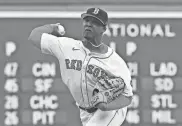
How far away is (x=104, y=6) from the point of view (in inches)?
321

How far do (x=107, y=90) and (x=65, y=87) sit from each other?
3.10 meters

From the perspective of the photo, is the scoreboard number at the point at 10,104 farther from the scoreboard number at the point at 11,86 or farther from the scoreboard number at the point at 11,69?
the scoreboard number at the point at 11,69

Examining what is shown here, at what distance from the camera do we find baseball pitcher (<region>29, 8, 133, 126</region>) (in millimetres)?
4980

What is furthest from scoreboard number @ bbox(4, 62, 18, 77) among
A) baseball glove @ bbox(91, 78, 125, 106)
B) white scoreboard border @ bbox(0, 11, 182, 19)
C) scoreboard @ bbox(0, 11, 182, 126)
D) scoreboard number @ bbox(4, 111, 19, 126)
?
baseball glove @ bbox(91, 78, 125, 106)

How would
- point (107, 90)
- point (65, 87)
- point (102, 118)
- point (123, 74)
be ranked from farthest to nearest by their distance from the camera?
point (65, 87) → point (102, 118) → point (123, 74) → point (107, 90)

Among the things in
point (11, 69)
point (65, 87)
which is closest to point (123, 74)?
point (65, 87)

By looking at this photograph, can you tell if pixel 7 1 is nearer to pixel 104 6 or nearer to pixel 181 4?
pixel 104 6

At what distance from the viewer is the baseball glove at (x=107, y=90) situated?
4852 millimetres

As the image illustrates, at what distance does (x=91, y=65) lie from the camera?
5.11 meters

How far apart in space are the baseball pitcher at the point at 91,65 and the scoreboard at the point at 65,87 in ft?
9.14

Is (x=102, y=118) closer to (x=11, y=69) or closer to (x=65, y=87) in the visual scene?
(x=65, y=87)

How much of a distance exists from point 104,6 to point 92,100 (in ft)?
10.9

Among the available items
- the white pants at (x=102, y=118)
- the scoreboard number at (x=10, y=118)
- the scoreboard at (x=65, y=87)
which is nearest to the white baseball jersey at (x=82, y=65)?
the white pants at (x=102, y=118)

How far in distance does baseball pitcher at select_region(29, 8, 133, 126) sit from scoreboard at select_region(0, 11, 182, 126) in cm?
279
